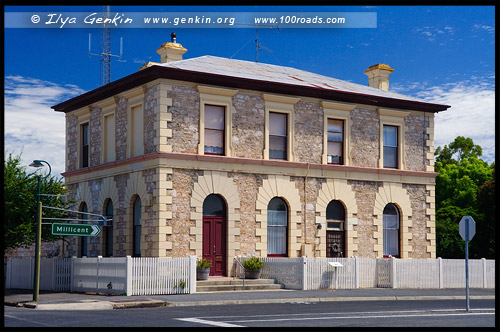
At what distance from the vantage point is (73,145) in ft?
112

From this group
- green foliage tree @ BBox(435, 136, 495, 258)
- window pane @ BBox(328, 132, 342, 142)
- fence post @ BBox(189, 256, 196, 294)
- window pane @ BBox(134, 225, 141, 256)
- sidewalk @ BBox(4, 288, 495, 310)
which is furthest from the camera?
green foliage tree @ BBox(435, 136, 495, 258)

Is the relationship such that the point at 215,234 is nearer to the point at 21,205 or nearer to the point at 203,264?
the point at 203,264

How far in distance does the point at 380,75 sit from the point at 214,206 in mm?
12626

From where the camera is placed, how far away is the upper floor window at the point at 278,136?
30172 millimetres

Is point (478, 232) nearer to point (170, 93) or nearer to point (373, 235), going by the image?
point (373, 235)

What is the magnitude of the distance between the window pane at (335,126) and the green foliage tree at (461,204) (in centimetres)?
1630

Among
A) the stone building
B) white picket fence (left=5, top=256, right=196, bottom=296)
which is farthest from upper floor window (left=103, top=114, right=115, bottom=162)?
white picket fence (left=5, top=256, right=196, bottom=296)

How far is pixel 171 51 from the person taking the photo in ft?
103

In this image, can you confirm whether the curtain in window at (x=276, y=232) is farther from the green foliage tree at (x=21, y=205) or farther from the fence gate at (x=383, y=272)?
the green foliage tree at (x=21, y=205)

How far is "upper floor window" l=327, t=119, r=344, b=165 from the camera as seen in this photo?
31500 mm

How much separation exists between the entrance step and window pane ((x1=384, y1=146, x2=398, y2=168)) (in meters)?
8.17

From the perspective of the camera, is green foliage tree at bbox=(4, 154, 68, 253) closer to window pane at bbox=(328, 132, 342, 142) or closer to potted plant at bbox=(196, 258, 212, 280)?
potted plant at bbox=(196, 258, 212, 280)

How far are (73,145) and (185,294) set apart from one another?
11726 millimetres

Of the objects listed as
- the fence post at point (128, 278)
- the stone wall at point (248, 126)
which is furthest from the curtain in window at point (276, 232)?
the fence post at point (128, 278)
